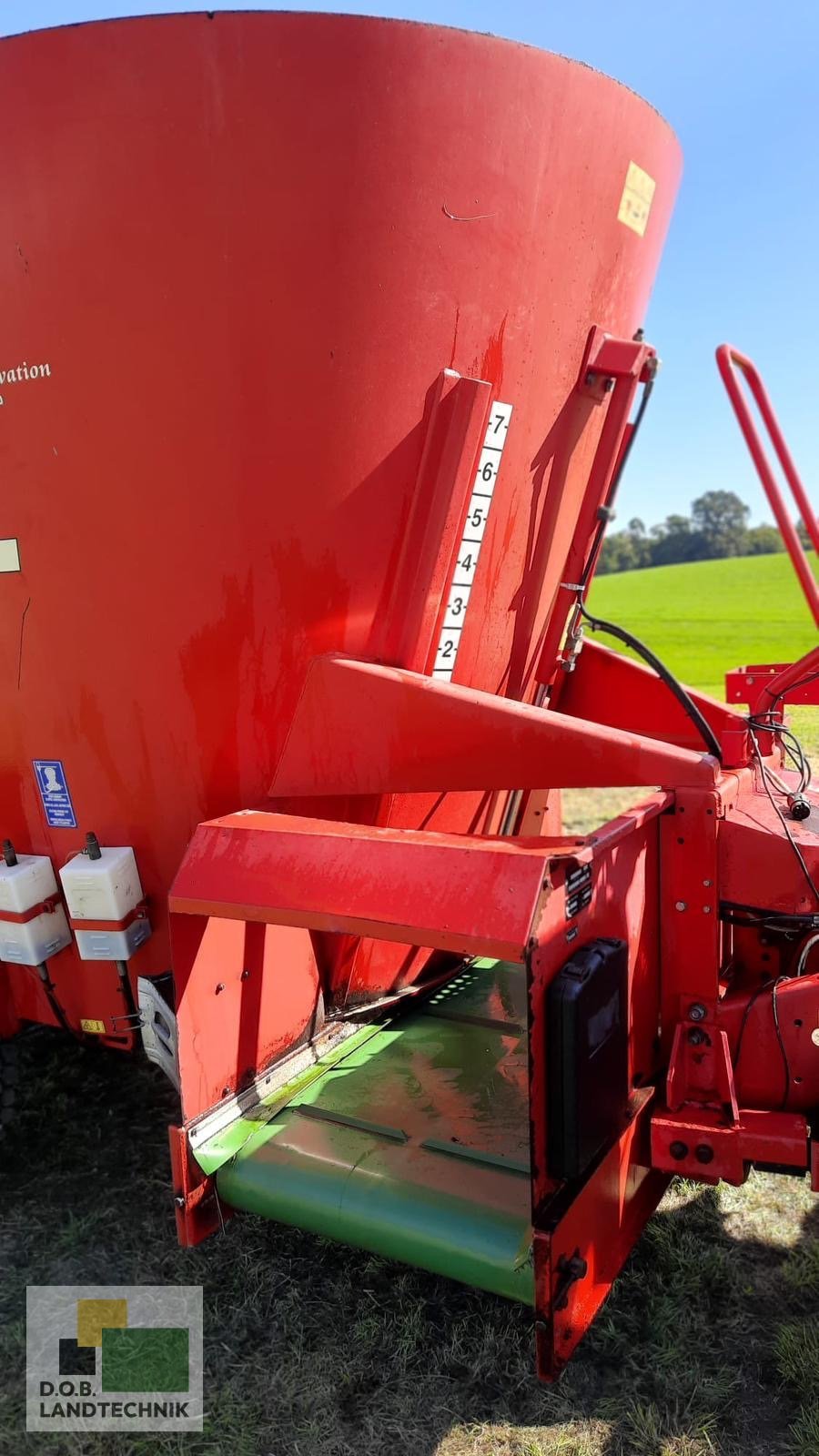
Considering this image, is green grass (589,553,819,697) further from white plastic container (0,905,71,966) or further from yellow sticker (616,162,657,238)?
white plastic container (0,905,71,966)

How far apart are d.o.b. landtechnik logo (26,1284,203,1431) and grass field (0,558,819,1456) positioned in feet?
0.11

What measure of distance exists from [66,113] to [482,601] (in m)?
1.51

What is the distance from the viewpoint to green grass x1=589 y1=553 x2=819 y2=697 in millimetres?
19062

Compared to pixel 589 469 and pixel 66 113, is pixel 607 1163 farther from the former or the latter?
pixel 66 113

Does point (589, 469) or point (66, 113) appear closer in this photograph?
point (66, 113)

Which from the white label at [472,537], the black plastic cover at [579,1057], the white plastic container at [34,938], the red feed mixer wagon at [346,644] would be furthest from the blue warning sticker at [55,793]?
the black plastic cover at [579,1057]

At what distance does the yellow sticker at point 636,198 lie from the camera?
258cm

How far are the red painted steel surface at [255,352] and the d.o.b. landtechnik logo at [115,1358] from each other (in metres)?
0.86

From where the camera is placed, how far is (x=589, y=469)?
9.36ft

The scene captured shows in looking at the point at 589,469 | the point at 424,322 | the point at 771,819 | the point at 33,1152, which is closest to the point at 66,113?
the point at 424,322

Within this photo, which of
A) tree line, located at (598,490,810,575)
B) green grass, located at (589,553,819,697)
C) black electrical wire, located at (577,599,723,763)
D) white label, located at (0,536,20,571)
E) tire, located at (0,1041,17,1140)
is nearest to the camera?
white label, located at (0,536,20,571)

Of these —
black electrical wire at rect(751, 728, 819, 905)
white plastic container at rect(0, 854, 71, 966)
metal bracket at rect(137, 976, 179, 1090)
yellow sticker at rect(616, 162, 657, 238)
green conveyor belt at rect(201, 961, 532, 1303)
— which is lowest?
green conveyor belt at rect(201, 961, 532, 1303)

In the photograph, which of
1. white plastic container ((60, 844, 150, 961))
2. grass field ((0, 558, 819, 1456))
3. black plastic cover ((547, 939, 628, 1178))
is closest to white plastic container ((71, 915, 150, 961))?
white plastic container ((60, 844, 150, 961))

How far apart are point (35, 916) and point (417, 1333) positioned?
143 centimetres
